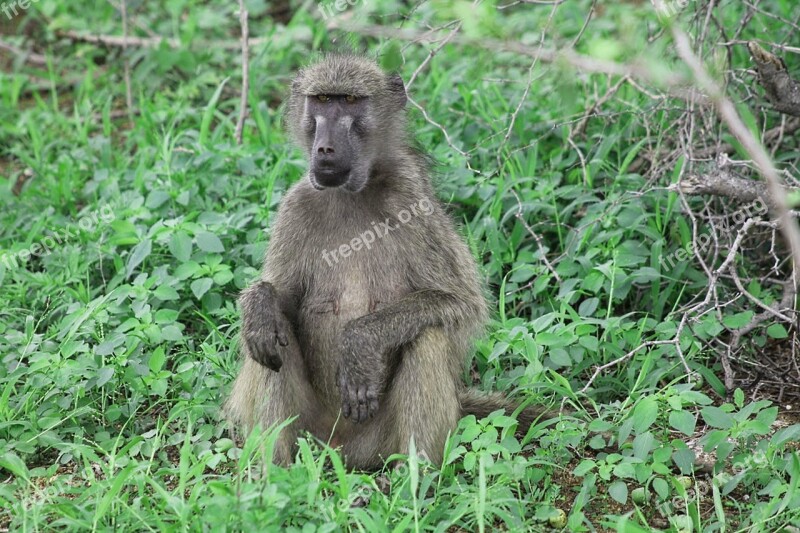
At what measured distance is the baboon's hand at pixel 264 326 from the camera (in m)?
3.77

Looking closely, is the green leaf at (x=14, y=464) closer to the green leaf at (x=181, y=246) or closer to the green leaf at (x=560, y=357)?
the green leaf at (x=181, y=246)

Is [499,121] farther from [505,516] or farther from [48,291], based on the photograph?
[505,516]

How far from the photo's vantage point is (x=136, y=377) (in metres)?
4.27

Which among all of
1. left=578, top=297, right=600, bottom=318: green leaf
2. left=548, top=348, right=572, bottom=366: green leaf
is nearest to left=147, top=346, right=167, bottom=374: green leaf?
left=548, top=348, right=572, bottom=366: green leaf

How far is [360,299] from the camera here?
4043 millimetres

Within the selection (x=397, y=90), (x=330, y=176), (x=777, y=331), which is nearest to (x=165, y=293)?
(x=330, y=176)

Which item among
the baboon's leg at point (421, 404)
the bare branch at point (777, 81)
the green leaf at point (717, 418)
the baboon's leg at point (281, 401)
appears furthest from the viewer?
the bare branch at point (777, 81)

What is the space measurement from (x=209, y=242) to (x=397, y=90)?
1162mm

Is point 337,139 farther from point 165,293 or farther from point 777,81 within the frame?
point 777,81

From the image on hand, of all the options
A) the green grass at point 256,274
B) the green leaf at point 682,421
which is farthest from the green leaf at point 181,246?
the green leaf at point 682,421

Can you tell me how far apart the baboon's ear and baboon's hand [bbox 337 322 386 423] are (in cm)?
108

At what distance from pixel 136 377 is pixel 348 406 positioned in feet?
3.31

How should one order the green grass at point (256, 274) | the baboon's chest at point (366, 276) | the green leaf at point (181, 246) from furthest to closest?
the green leaf at point (181, 246) → the baboon's chest at point (366, 276) → the green grass at point (256, 274)

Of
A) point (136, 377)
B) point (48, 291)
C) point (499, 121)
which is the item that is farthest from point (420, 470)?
point (499, 121)
